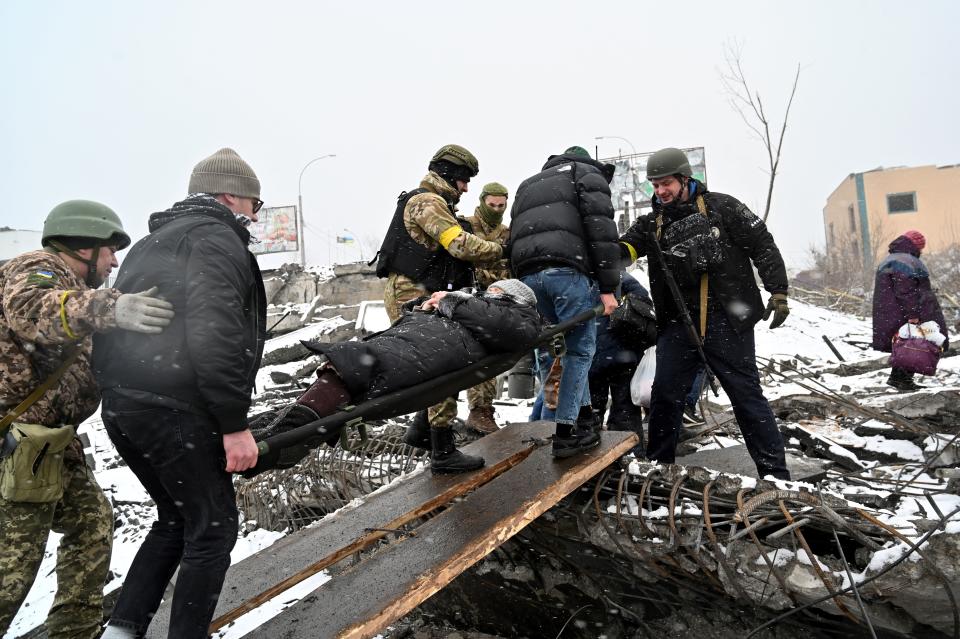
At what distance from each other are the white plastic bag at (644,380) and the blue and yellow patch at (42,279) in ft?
10.9

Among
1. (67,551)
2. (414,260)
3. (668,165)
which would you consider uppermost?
(668,165)

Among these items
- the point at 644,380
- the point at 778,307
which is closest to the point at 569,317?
the point at 644,380

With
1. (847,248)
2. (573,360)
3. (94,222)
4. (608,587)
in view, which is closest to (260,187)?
(94,222)

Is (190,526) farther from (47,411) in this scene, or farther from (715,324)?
(715,324)

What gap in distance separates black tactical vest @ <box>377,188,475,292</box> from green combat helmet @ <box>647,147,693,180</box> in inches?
49.0

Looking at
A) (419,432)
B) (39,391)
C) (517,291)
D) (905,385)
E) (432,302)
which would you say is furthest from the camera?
(905,385)

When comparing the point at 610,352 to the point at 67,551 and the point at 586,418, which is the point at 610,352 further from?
the point at 67,551

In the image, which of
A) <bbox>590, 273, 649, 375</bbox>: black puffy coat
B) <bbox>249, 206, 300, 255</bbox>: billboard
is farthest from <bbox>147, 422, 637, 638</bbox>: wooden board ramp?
<bbox>249, 206, 300, 255</bbox>: billboard

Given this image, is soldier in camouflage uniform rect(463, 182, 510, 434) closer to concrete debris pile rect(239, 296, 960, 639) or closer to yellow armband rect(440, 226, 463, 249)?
concrete debris pile rect(239, 296, 960, 639)

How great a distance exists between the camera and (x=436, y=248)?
3.47 meters

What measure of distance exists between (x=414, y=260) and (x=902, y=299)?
5.78 m

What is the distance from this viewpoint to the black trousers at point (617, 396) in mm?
4477

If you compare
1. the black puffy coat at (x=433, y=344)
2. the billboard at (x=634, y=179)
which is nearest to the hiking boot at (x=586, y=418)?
the black puffy coat at (x=433, y=344)

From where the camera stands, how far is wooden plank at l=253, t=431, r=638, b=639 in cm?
197
